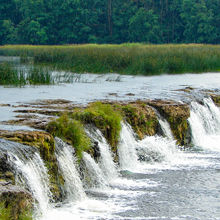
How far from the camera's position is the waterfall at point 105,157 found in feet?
30.7

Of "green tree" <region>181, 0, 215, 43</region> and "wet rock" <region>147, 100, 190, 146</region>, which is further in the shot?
"green tree" <region>181, 0, 215, 43</region>

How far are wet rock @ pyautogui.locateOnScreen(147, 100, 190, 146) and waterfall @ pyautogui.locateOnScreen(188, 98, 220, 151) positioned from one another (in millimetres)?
326

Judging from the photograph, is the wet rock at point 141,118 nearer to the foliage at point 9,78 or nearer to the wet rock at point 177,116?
the wet rock at point 177,116

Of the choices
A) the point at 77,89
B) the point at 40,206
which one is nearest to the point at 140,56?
the point at 77,89

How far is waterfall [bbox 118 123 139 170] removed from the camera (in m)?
10.4

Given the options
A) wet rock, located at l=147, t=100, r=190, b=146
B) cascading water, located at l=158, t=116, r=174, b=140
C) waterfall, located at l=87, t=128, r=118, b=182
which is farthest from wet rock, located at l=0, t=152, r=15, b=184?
wet rock, located at l=147, t=100, r=190, b=146

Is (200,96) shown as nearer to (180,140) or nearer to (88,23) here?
(180,140)

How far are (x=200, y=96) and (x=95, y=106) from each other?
5516 mm

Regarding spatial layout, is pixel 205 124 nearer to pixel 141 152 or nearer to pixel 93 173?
pixel 141 152

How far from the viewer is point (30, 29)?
6381cm

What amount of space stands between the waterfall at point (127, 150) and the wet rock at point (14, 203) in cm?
415

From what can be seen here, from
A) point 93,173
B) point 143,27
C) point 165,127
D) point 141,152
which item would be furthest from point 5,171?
point 143,27

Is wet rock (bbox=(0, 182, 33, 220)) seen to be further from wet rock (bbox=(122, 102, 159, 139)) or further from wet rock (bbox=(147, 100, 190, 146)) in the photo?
wet rock (bbox=(147, 100, 190, 146))

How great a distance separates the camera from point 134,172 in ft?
32.5
